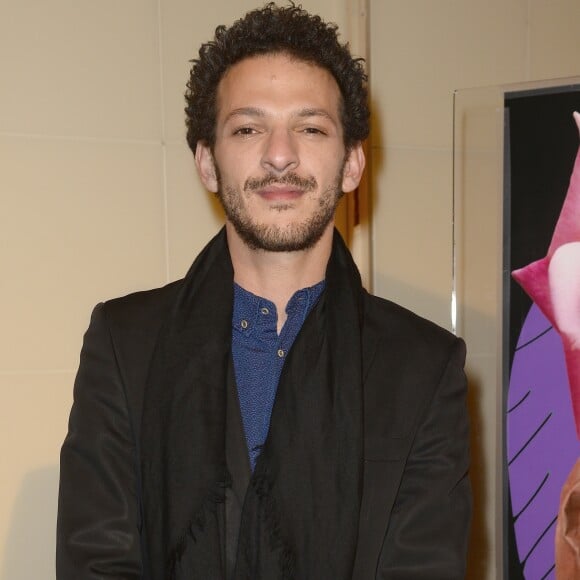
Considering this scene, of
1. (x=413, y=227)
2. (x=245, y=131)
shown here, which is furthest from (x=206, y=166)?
(x=413, y=227)

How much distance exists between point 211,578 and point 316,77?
849 millimetres

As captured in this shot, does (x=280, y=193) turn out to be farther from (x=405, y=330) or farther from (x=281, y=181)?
(x=405, y=330)

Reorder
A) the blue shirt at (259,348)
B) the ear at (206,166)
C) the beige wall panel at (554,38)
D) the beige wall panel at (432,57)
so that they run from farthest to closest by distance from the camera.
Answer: the beige wall panel at (554,38) → the beige wall panel at (432,57) → the ear at (206,166) → the blue shirt at (259,348)

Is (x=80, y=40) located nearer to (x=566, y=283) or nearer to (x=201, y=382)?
(x=201, y=382)

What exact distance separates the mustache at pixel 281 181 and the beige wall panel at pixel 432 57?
0.86 m

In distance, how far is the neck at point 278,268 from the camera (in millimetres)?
1485

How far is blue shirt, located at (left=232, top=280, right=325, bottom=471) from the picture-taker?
1452 millimetres

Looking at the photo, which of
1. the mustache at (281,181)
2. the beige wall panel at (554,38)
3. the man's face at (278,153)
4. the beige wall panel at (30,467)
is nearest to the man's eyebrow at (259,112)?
the man's face at (278,153)

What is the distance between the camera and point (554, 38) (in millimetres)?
2385

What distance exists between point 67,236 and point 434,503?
0.98m

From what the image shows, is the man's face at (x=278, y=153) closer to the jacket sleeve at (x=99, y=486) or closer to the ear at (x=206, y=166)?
the ear at (x=206, y=166)

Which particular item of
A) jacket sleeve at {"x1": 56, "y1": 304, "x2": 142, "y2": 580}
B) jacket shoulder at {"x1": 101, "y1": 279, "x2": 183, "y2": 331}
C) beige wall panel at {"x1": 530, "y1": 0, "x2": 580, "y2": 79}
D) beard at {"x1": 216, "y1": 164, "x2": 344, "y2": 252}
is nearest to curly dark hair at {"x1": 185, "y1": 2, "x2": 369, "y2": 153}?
beard at {"x1": 216, "y1": 164, "x2": 344, "y2": 252}

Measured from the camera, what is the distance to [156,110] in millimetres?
1990

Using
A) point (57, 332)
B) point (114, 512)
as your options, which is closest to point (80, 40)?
point (57, 332)
